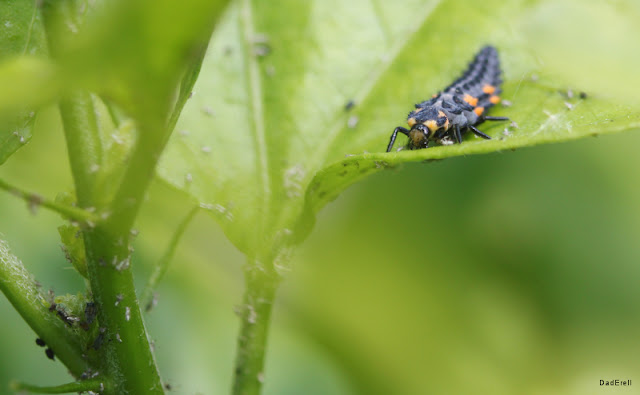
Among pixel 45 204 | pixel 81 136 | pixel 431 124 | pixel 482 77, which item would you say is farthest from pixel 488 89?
pixel 45 204

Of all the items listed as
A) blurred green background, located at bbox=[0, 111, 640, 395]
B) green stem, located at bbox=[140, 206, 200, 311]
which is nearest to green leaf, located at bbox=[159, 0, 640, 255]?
green stem, located at bbox=[140, 206, 200, 311]

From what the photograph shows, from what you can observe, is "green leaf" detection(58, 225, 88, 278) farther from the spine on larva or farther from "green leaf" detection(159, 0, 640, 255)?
the spine on larva

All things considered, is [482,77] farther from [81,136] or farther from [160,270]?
[81,136]

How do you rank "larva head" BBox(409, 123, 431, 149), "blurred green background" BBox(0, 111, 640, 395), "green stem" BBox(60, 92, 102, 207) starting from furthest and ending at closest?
"blurred green background" BBox(0, 111, 640, 395)
"larva head" BBox(409, 123, 431, 149)
"green stem" BBox(60, 92, 102, 207)

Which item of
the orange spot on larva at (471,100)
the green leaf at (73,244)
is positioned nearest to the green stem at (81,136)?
the green leaf at (73,244)

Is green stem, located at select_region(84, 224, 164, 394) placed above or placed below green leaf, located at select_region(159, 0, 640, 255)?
below

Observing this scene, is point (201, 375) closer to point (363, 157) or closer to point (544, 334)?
point (544, 334)
